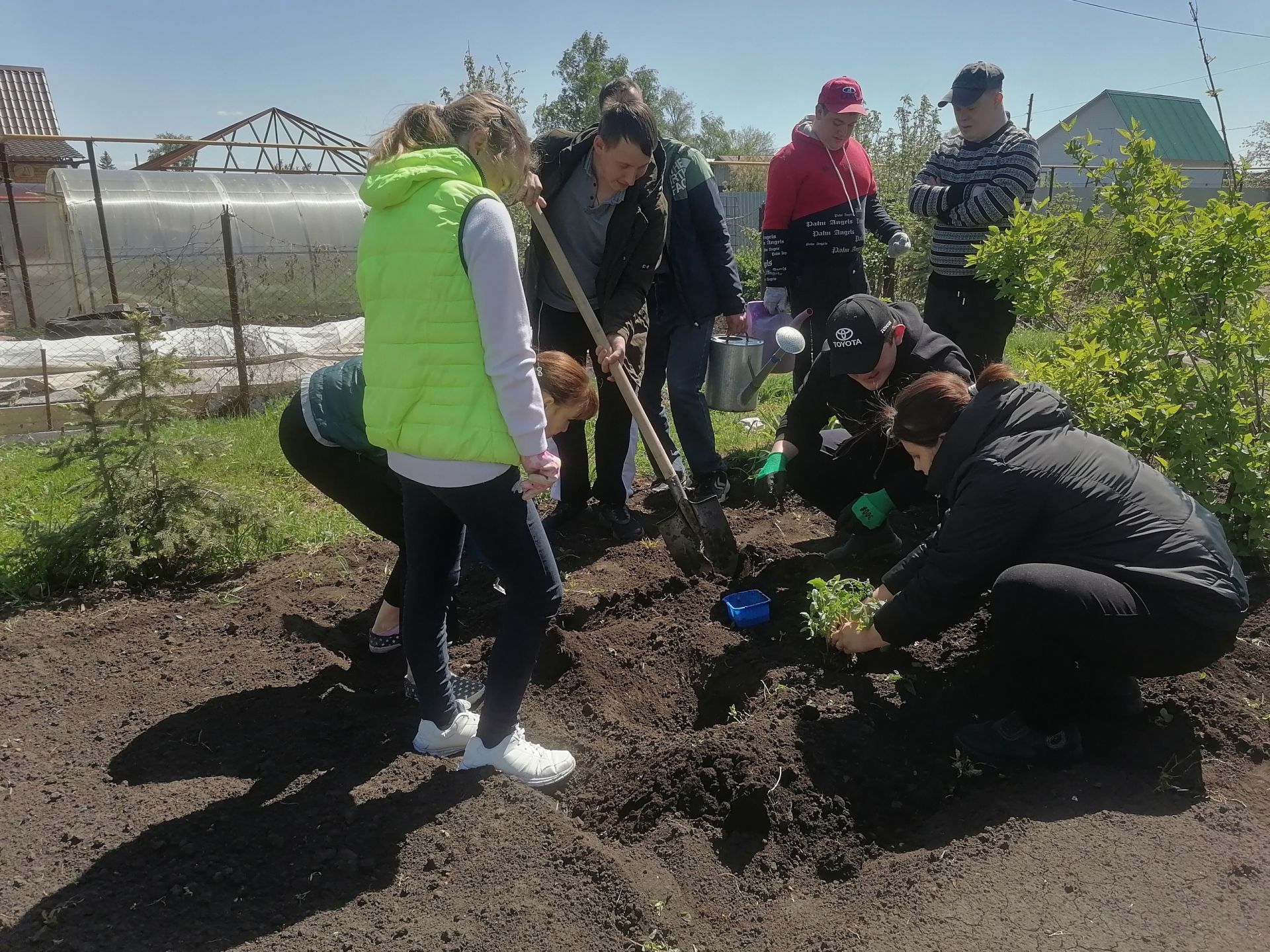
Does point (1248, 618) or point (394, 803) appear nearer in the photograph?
point (394, 803)

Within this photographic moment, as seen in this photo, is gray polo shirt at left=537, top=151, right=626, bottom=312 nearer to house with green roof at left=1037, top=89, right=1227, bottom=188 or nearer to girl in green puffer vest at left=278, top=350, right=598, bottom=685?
girl in green puffer vest at left=278, top=350, right=598, bottom=685

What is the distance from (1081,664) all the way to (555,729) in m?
1.52

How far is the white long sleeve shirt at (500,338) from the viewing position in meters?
2.00

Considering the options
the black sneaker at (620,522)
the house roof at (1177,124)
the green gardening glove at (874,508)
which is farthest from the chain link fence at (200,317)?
the house roof at (1177,124)

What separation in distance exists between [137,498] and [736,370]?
276cm

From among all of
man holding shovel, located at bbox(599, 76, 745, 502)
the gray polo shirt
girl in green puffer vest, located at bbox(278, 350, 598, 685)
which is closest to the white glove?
man holding shovel, located at bbox(599, 76, 745, 502)

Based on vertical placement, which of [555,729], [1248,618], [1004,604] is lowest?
Result: [555,729]

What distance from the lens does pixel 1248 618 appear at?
303 cm

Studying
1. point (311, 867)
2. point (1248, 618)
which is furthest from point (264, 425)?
point (1248, 618)

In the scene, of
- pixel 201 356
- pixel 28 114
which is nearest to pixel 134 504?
pixel 201 356

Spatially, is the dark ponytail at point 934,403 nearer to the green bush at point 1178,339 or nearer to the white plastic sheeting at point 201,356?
the green bush at point 1178,339

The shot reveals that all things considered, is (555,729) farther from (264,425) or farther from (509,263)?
(264,425)

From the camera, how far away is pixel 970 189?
443 centimetres

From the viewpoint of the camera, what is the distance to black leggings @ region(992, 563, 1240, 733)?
226cm
